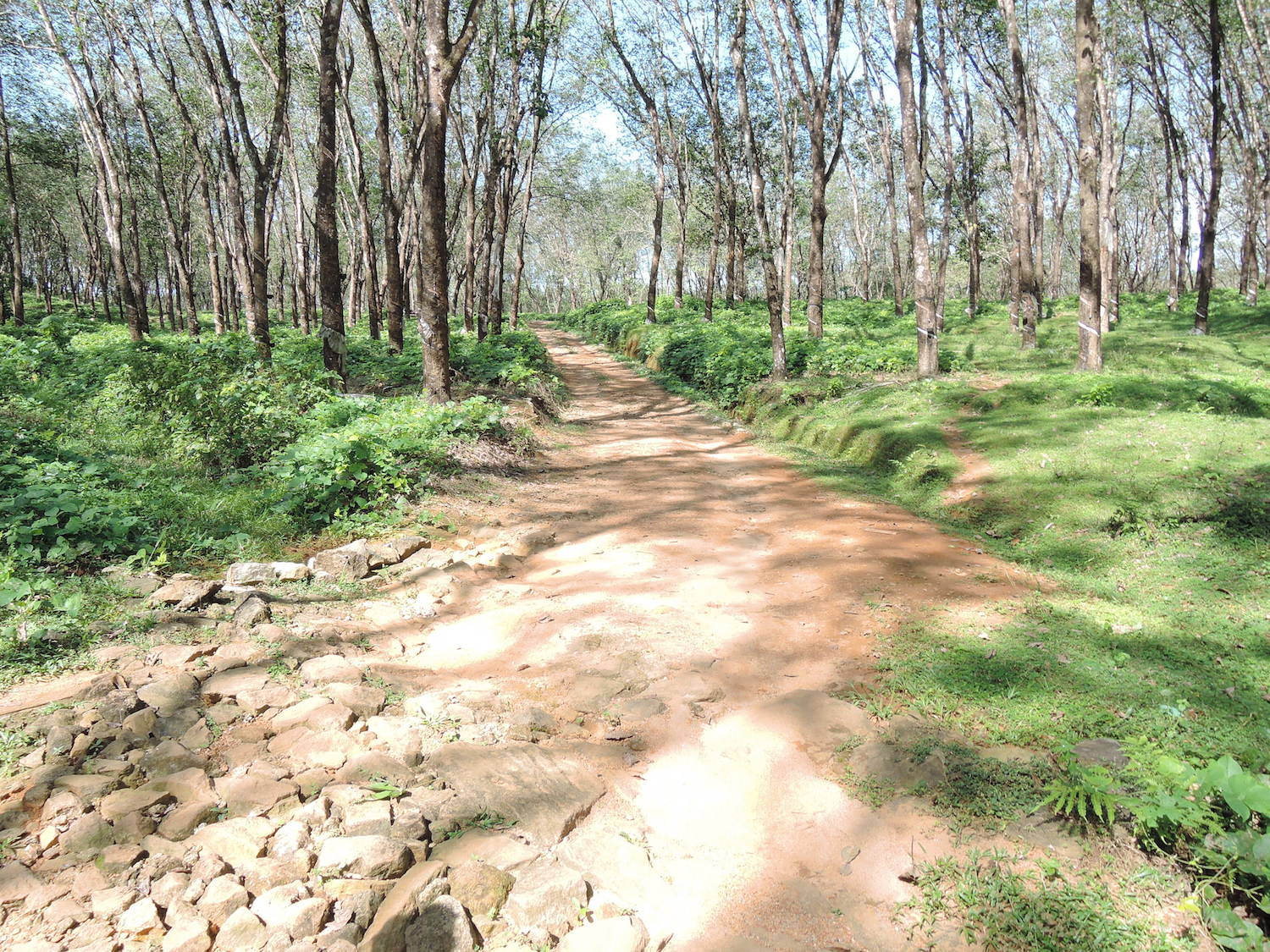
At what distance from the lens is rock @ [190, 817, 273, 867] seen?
2.71 meters

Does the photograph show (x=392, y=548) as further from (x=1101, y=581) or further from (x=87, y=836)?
(x=1101, y=581)

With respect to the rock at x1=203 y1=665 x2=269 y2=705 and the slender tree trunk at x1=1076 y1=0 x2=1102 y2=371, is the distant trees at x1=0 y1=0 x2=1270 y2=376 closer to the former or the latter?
the slender tree trunk at x1=1076 y1=0 x2=1102 y2=371

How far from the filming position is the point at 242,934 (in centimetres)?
238

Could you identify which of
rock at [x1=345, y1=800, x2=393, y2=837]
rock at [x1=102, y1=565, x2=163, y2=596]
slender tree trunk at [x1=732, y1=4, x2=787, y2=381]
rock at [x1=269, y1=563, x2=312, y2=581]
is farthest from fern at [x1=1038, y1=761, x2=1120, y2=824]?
slender tree trunk at [x1=732, y1=4, x2=787, y2=381]

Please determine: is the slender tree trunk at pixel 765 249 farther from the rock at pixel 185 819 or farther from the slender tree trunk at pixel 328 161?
the rock at pixel 185 819

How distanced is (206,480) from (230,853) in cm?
575

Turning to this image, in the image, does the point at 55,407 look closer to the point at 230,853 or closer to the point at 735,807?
the point at 230,853

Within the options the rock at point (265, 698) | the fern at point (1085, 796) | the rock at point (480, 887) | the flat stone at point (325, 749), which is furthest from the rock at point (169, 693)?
the fern at point (1085, 796)

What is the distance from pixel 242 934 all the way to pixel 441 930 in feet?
2.17

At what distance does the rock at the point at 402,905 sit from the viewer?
243 cm

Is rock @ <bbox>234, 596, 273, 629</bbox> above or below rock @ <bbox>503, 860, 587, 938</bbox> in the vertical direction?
above

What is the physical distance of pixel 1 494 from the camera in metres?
5.16

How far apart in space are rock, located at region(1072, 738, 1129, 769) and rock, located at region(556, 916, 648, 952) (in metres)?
2.12

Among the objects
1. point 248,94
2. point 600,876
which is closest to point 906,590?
point 600,876
